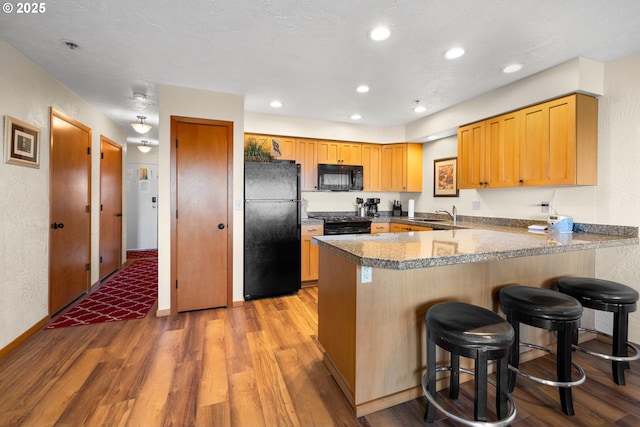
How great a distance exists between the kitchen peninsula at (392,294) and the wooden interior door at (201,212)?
66.8 inches

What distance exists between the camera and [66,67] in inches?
109

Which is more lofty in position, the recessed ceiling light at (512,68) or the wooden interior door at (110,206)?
the recessed ceiling light at (512,68)

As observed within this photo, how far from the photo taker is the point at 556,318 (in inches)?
62.5

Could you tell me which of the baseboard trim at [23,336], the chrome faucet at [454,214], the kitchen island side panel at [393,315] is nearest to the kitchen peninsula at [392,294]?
the kitchen island side panel at [393,315]

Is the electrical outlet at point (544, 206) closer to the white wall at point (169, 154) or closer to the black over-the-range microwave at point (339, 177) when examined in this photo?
the black over-the-range microwave at point (339, 177)

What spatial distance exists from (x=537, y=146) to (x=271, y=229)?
3.00 metres

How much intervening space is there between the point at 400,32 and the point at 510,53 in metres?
1.06

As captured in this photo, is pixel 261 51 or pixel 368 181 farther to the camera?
pixel 368 181

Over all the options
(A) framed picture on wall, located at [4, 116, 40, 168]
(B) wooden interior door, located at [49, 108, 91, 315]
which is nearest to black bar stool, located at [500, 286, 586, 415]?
(A) framed picture on wall, located at [4, 116, 40, 168]

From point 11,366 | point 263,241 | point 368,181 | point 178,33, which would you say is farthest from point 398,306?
point 368,181

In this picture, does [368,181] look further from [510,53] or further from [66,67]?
[66,67]

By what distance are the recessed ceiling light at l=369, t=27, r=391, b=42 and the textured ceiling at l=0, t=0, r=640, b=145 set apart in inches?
1.5

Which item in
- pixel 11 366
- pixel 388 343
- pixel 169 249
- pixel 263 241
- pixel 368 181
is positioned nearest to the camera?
pixel 388 343

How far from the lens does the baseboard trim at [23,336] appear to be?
2297 mm
